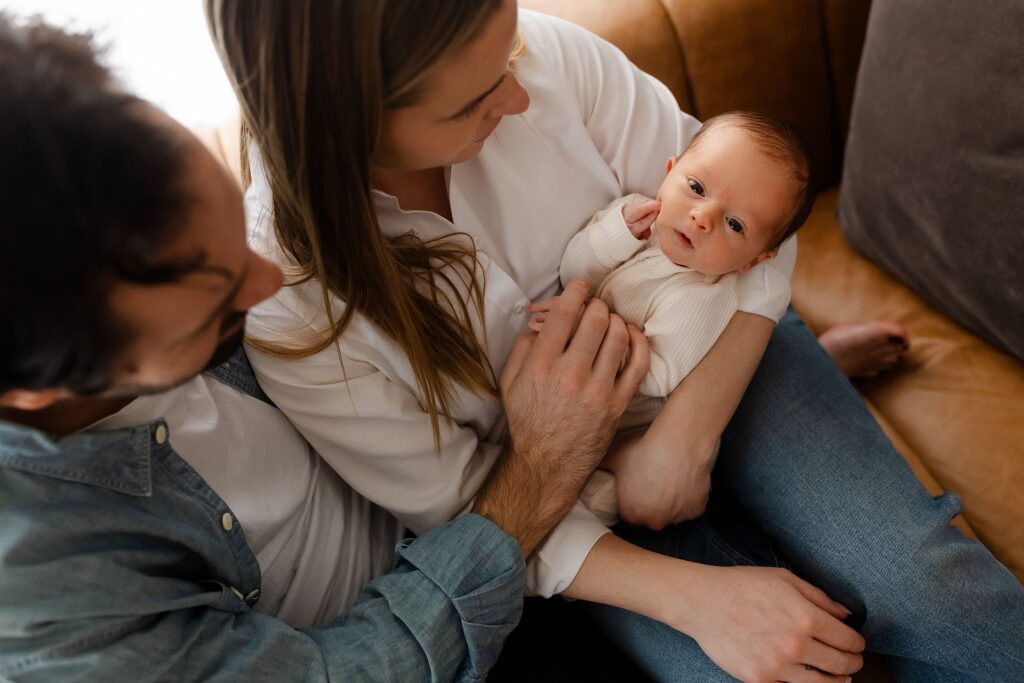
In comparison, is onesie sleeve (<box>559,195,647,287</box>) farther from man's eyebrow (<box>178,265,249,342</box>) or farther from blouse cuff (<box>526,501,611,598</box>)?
man's eyebrow (<box>178,265,249,342</box>)

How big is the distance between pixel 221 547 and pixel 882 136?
48.6 inches

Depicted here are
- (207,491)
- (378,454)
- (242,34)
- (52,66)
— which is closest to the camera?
(52,66)

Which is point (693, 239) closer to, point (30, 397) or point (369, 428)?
point (369, 428)

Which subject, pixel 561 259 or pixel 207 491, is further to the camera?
pixel 561 259

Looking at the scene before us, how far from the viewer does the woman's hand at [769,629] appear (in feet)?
3.30

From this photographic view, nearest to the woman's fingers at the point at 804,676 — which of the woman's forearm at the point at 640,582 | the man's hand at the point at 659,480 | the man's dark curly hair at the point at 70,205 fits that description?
the woman's forearm at the point at 640,582

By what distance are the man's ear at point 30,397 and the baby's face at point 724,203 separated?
2.38ft

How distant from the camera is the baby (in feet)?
3.47

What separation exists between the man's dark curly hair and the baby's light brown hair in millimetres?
712

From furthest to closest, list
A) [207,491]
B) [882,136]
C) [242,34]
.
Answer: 1. [882,136]
2. [207,491]
3. [242,34]

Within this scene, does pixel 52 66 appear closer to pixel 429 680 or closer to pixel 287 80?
pixel 287 80

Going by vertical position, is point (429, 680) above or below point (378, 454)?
below

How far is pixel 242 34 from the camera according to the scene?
77 cm

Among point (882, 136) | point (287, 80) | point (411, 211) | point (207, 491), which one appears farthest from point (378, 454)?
point (882, 136)
